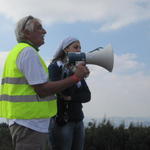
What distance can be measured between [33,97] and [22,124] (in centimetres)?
23

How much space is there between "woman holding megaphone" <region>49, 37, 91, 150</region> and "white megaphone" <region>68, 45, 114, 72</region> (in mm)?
402

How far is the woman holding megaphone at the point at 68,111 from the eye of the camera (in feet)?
14.4

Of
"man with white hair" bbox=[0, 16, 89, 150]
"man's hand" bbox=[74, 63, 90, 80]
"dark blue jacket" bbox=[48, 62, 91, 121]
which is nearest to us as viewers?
"man with white hair" bbox=[0, 16, 89, 150]

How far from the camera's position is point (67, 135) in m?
4.40

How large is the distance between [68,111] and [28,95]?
107cm

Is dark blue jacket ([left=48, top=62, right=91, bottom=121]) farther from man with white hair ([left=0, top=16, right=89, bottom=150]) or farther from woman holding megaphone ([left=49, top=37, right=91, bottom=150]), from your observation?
man with white hair ([left=0, top=16, right=89, bottom=150])

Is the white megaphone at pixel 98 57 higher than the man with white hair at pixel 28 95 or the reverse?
higher

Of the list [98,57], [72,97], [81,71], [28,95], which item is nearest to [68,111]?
[72,97]

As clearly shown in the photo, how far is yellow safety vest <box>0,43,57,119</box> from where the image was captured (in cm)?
341

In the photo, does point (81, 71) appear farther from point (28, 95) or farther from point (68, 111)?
point (68, 111)

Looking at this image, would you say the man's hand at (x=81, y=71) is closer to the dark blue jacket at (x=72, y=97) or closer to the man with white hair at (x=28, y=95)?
the man with white hair at (x=28, y=95)

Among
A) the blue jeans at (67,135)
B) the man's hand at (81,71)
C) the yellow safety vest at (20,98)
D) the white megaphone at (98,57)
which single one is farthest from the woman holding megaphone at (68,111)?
the yellow safety vest at (20,98)

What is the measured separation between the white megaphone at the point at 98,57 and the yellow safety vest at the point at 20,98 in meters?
0.43

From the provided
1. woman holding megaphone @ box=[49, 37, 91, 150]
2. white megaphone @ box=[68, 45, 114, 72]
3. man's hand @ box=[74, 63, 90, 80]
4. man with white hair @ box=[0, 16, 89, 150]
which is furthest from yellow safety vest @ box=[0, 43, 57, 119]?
woman holding megaphone @ box=[49, 37, 91, 150]
